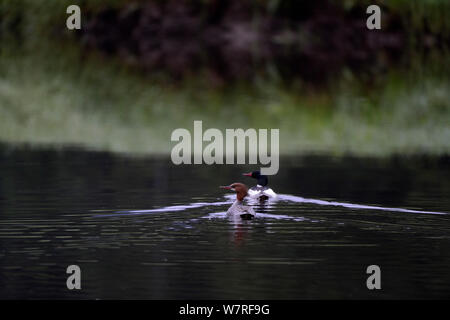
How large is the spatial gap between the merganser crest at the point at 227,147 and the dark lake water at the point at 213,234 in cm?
126

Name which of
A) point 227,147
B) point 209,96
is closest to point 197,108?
point 209,96

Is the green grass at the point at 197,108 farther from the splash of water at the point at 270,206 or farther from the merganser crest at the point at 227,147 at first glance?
the splash of water at the point at 270,206

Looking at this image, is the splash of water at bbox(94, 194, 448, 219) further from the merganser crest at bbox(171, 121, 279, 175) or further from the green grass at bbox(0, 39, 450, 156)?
the green grass at bbox(0, 39, 450, 156)

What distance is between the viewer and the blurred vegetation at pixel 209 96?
23250 millimetres

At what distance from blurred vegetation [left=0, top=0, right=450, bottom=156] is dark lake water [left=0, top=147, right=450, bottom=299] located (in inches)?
164

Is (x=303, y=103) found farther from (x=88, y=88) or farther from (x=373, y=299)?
(x=373, y=299)

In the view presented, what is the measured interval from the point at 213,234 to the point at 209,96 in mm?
15095

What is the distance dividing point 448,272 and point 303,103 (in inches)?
639

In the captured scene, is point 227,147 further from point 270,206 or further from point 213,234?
point 213,234

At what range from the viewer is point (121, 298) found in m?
9.56

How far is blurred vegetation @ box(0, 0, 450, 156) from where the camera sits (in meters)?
23.2

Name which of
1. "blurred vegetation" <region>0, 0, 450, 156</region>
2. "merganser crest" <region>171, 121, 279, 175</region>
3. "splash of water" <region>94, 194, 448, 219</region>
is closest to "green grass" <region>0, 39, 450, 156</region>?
"blurred vegetation" <region>0, 0, 450, 156</region>

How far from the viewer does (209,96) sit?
27.3 metres

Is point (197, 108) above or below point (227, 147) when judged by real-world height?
above
